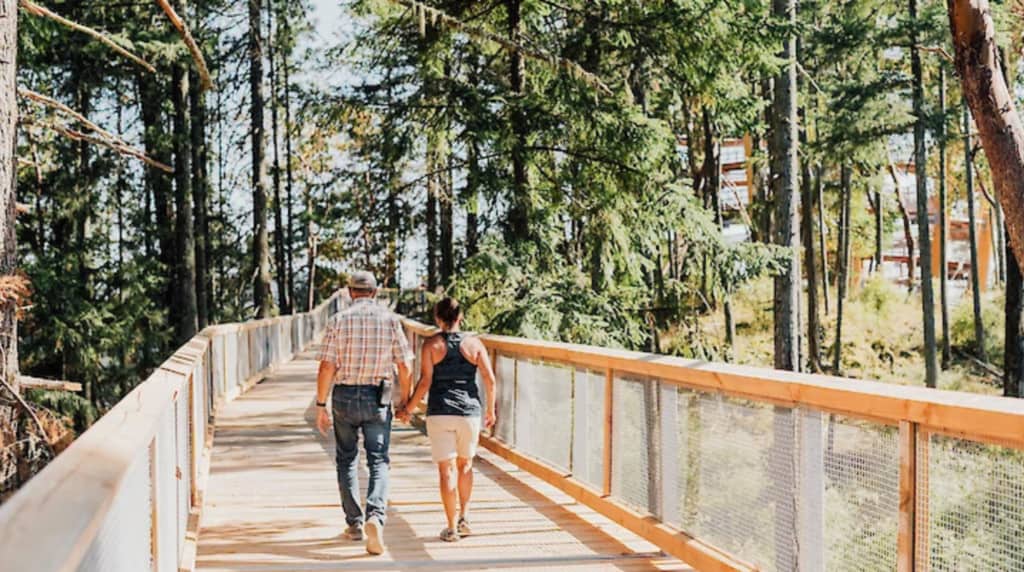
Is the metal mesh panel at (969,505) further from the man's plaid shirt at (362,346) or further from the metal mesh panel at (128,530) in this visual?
the man's plaid shirt at (362,346)

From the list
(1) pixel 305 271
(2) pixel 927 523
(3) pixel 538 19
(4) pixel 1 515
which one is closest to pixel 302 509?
(2) pixel 927 523

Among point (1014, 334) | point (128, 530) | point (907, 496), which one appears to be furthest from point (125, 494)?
point (1014, 334)

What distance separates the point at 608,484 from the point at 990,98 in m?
4.36

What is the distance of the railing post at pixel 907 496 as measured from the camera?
4.51m

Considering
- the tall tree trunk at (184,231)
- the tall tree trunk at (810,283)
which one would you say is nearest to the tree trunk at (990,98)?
the tall tree trunk at (810,283)

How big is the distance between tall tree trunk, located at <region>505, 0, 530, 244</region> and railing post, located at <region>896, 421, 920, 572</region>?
12030 mm

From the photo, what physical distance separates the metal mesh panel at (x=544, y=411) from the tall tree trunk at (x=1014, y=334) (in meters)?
13.2

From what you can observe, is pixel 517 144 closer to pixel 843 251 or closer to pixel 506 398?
pixel 506 398

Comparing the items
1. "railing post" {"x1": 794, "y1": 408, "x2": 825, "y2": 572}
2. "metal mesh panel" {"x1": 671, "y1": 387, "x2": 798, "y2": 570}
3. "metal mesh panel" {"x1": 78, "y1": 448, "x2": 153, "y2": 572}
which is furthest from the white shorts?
"metal mesh panel" {"x1": 78, "y1": 448, "x2": 153, "y2": 572}

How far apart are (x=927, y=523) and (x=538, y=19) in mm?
15421

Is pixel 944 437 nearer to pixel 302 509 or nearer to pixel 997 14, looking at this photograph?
pixel 302 509

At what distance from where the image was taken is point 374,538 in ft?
23.4

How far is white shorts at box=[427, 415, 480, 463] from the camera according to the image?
7617mm

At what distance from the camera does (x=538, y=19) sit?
1877 centimetres
